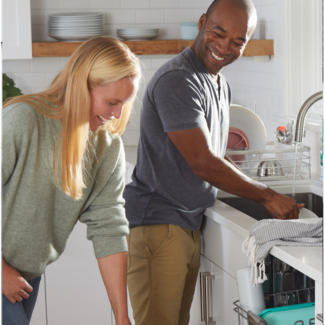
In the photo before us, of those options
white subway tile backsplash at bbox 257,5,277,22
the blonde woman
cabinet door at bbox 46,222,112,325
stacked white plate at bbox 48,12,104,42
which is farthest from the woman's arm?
stacked white plate at bbox 48,12,104,42

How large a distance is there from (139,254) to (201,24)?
0.76m

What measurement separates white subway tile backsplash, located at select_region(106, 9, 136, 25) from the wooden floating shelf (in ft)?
0.97

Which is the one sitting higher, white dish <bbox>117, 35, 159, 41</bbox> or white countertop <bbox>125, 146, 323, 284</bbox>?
white dish <bbox>117, 35, 159, 41</bbox>

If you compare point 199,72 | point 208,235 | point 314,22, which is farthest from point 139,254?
point 314,22

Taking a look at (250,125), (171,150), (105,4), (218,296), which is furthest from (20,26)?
(218,296)

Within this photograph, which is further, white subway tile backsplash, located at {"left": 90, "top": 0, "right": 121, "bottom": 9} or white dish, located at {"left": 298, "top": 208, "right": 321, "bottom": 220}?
white subway tile backsplash, located at {"left": 90, "top": 0, "right": 121, "bottom": 9}

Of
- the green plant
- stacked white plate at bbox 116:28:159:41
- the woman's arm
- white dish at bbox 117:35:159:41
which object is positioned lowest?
the woman's arm

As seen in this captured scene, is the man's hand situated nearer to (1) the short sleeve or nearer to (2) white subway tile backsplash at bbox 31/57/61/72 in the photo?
(1) the short sleeve

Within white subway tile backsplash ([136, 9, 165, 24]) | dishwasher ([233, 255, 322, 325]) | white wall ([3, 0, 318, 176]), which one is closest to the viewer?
dishwasher ([233, 255, 322, 325])

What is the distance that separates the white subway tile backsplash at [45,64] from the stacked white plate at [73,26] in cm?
21

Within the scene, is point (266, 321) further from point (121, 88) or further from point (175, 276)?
point (121, 88)

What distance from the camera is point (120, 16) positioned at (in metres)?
2.88

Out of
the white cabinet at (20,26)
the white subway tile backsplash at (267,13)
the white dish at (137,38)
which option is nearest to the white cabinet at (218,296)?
the white subway tile backsplash at (267,13)

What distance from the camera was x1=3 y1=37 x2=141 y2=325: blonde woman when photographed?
103cm
